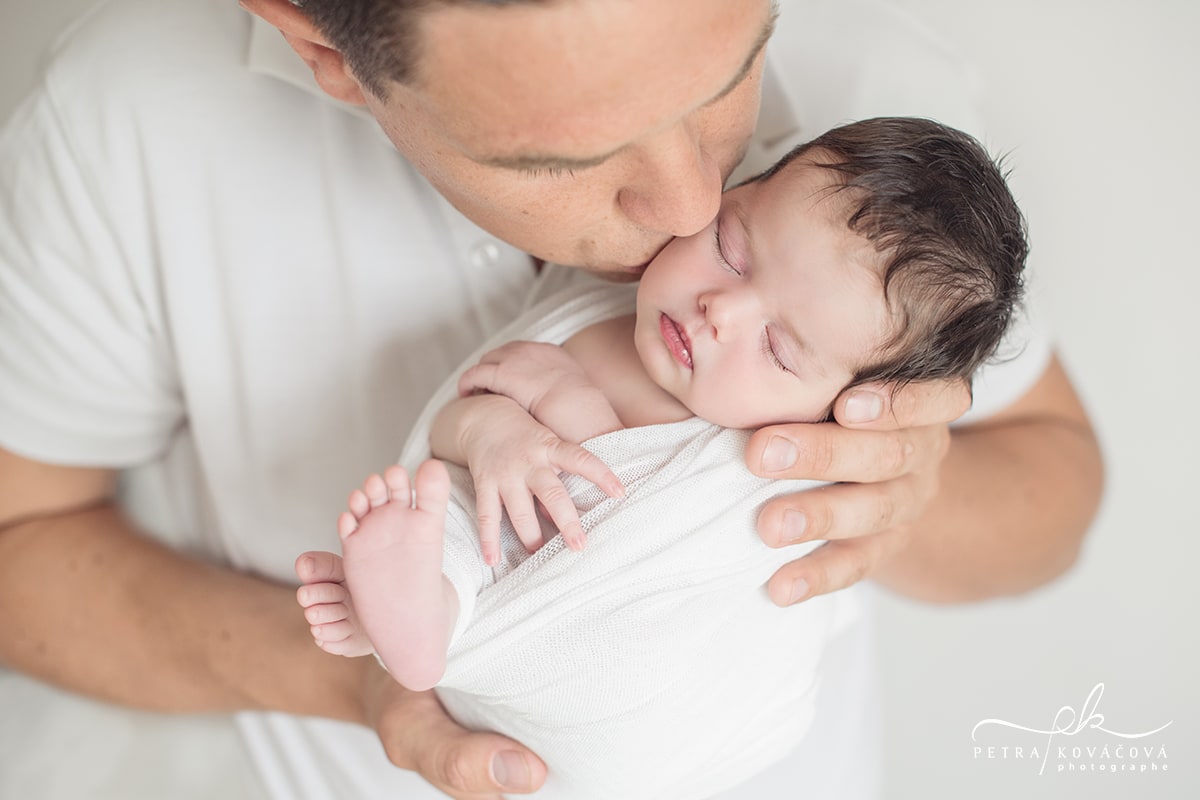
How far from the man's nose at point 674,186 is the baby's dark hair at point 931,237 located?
0.15 m

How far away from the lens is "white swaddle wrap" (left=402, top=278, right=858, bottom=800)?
2.87ft

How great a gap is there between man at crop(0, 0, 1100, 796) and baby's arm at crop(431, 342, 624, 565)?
121mm

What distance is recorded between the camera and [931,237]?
0.89 metres

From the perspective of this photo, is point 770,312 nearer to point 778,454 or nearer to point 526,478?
point 778,454

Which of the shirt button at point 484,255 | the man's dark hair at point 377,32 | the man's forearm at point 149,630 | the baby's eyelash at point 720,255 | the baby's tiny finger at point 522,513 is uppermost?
the man's dark hair at point 377,32

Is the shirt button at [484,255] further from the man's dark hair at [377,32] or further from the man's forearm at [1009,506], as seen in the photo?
the man's forearm at [1009,506]

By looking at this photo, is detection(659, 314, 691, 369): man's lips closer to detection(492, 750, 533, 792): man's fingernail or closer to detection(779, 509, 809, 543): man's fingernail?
detection(779, 509, 809, 543): man's fingernail

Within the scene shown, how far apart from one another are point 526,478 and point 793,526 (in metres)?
0.26

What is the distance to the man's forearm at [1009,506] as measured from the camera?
1279 mm

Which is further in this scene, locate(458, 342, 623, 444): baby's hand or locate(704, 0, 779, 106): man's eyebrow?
locate(458, 342, 623, 444): baby's hand

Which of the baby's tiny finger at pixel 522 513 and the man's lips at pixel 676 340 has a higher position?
the man's lips at pixel 676 340
